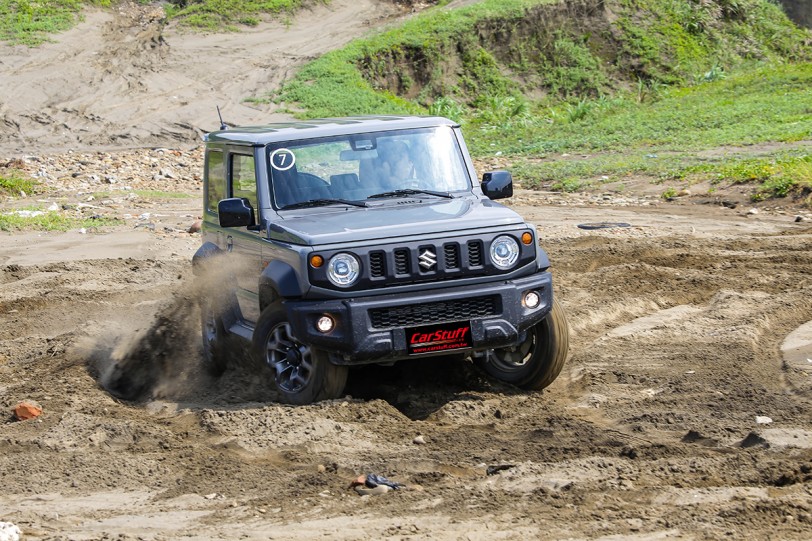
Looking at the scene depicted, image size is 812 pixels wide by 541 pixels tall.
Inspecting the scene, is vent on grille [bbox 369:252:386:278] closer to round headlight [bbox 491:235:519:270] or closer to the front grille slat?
the front grille slat

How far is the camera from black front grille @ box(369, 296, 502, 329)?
281 inches

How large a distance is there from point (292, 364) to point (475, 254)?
1.41m

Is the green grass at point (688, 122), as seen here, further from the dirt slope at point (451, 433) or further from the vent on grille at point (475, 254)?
the vent on grille at point (475, 254)

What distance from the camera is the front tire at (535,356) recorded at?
772 centimetres

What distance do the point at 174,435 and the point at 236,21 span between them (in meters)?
33.2

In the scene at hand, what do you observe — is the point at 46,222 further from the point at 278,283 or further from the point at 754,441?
the point at 754,441

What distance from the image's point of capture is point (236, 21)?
38.6 meters

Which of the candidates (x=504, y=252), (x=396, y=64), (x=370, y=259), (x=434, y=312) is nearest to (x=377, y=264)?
(x=370, y=259)

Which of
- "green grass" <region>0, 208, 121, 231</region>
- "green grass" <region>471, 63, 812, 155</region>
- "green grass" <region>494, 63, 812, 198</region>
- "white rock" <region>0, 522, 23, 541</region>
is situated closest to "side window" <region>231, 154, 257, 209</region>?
"white rock" <region>0, 522, 23, 541</region>

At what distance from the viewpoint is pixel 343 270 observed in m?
7.11

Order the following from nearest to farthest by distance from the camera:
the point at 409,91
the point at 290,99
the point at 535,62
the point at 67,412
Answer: the point at 67,412 < the point at 290,99 < the point at 409,91 < the point at 535,62

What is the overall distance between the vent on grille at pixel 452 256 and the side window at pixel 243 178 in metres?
1.64

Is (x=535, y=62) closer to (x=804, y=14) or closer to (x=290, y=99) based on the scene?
(x=290, y=99)

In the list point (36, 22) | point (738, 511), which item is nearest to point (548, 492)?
point (738, 511)
